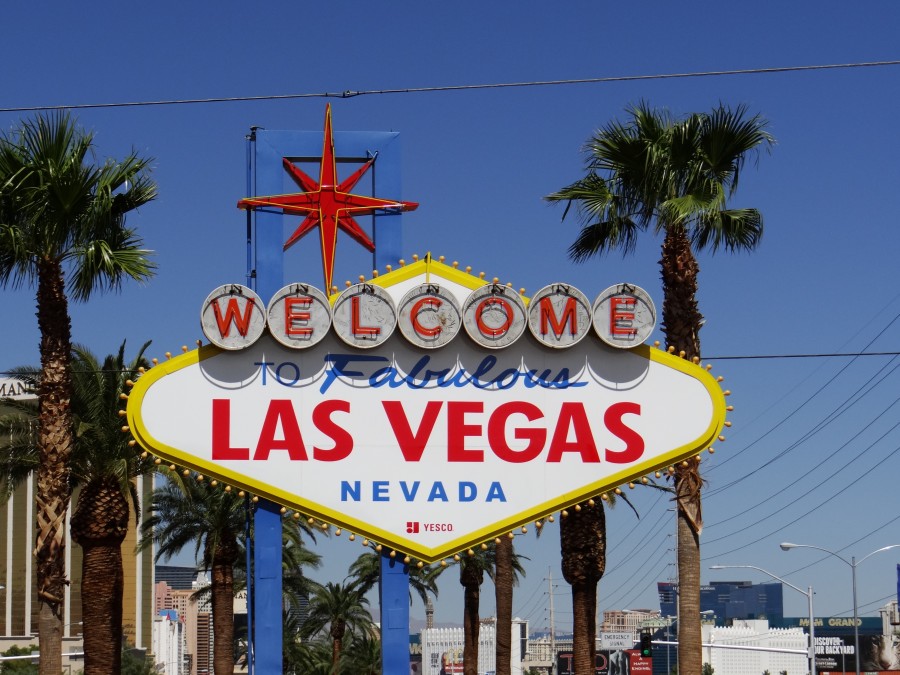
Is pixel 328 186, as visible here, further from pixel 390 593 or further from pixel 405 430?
pixel 390 593

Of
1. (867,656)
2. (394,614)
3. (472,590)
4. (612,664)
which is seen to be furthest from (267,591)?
(867,656)

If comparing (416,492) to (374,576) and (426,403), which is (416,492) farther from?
(374,576)

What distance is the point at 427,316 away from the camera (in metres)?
22.5

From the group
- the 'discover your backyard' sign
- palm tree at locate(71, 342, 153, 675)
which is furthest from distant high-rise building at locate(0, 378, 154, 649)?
the 'discover your backyard' sign

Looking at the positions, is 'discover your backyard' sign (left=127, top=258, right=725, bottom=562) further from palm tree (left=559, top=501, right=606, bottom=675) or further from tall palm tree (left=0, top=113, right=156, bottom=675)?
palm tree (left=559, top=501, right=606, bottom=675)

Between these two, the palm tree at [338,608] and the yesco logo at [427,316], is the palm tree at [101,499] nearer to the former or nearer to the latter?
the yesco logo at [427,316]

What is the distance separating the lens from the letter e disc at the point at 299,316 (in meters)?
22.1

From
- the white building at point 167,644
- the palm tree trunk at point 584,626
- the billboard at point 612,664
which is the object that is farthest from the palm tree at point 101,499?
the white building at point 167,644

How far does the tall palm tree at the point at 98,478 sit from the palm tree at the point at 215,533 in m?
10.3

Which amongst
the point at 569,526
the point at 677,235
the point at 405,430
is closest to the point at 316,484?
the point at 405,430

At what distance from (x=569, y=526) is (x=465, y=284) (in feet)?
44.4

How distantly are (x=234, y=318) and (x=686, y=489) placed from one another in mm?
8611

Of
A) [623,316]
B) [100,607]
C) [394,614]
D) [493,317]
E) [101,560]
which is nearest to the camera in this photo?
[394,614]

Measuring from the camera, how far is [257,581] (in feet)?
72.2
